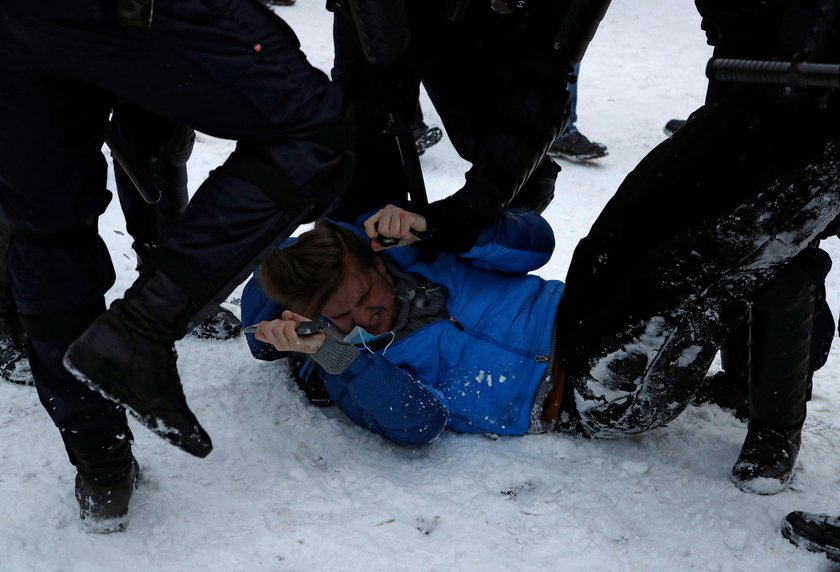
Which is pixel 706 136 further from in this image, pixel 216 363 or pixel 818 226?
pixel 216 363

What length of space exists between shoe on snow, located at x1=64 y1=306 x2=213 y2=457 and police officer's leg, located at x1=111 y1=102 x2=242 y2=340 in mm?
673

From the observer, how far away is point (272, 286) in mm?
2248

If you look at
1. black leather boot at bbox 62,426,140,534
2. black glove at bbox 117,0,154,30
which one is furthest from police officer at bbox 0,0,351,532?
black leather boot at bbox 62,426,140,534

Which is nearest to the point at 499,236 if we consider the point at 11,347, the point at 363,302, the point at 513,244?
the point at 513,244

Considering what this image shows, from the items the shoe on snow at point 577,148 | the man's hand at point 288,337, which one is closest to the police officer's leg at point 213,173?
the man's hand at point 288,337

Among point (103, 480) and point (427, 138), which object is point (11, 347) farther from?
point (427, 138)

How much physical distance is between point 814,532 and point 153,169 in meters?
1.86

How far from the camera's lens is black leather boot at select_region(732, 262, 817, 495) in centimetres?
184

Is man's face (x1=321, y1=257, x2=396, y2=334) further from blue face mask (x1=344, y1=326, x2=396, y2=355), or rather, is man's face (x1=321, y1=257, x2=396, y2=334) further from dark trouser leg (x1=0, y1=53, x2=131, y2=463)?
dark trouser leg (x1=0, y1=53, x2=131, y2=463)

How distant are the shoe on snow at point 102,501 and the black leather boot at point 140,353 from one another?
0.41 meters

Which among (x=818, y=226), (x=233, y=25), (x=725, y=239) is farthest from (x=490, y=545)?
(x=233, y=25)

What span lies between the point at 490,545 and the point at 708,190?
976 mm

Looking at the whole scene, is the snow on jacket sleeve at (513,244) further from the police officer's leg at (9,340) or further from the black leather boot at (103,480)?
the police officer's leg at (9,340)

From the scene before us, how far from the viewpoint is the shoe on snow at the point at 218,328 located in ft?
8.82
